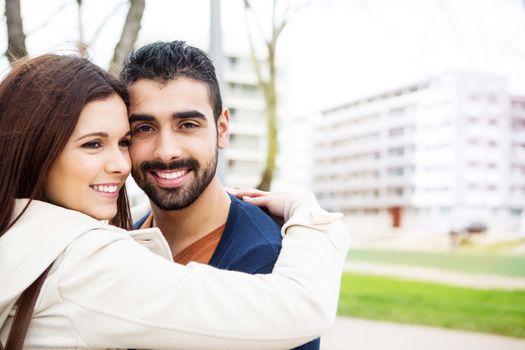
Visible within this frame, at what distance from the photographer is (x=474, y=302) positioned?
15.8 m

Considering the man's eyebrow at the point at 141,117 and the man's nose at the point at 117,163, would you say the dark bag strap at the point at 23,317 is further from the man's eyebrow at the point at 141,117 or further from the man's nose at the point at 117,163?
the man's eyebrow at the point at 141,117

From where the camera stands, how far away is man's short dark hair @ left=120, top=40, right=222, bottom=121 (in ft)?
8.13

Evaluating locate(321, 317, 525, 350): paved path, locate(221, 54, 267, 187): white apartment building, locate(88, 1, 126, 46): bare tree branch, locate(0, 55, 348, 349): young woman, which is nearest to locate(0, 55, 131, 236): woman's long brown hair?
locate(0, 55, 348, 349): young woman

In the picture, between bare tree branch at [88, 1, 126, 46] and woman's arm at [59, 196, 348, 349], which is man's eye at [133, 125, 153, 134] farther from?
bare tree branch at [88, 1, 126, 46]

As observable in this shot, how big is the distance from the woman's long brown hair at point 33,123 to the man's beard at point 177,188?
48 cm

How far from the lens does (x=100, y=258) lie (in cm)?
176

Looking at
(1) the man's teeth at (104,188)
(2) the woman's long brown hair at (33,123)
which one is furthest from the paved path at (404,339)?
(2) the woman's long brown hair at (33,123)

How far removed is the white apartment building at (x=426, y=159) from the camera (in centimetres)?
7438

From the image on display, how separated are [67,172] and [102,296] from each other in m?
0.50

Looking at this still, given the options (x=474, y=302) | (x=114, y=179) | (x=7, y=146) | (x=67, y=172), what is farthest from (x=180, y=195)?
(x=474, y=302)

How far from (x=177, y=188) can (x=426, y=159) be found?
80.2 meters

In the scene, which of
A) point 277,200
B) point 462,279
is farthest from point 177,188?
point 462,279

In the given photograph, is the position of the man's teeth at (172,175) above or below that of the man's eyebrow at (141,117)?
below

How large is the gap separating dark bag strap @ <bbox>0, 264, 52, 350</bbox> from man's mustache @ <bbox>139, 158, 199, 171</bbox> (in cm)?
79
